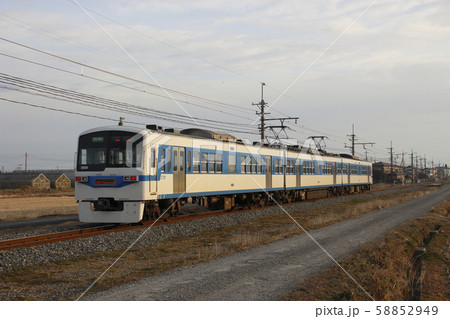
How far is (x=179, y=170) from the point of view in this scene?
1708cm

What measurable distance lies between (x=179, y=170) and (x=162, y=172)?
46.4 inches

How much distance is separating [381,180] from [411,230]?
88.7 meters

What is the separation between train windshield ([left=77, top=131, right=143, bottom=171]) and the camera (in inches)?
591

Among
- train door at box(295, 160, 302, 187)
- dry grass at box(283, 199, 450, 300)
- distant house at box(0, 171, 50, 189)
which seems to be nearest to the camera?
dry grass at box(283, 199, 450, 300)

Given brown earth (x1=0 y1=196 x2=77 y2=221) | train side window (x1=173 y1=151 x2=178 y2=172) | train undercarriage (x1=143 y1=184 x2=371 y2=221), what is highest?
train side window (x1=173 y1=151 x2=178 y2=172)

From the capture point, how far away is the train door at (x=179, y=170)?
16.8 meters

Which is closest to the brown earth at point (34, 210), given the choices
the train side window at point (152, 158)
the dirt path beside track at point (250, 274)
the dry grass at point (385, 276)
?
the train side window at point (152, 158)

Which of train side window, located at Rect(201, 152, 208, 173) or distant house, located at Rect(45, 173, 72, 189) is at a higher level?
train side window, located at Rect(201, 152, 208, 173)

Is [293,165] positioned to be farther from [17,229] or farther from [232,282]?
[232,282]

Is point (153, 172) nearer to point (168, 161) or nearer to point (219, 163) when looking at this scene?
point (168, 161)

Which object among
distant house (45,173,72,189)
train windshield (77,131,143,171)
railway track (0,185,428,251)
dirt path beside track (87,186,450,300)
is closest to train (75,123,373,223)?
train windshield (77,131,143,171)

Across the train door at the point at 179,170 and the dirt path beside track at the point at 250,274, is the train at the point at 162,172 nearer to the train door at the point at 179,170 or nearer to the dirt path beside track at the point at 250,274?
the train door at the point at 179,170

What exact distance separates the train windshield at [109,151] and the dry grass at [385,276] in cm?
798

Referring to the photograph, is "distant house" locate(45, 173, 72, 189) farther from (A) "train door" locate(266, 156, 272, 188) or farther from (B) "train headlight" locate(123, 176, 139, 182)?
(B) "train headlight" locate(123, 176, 139, 182)
